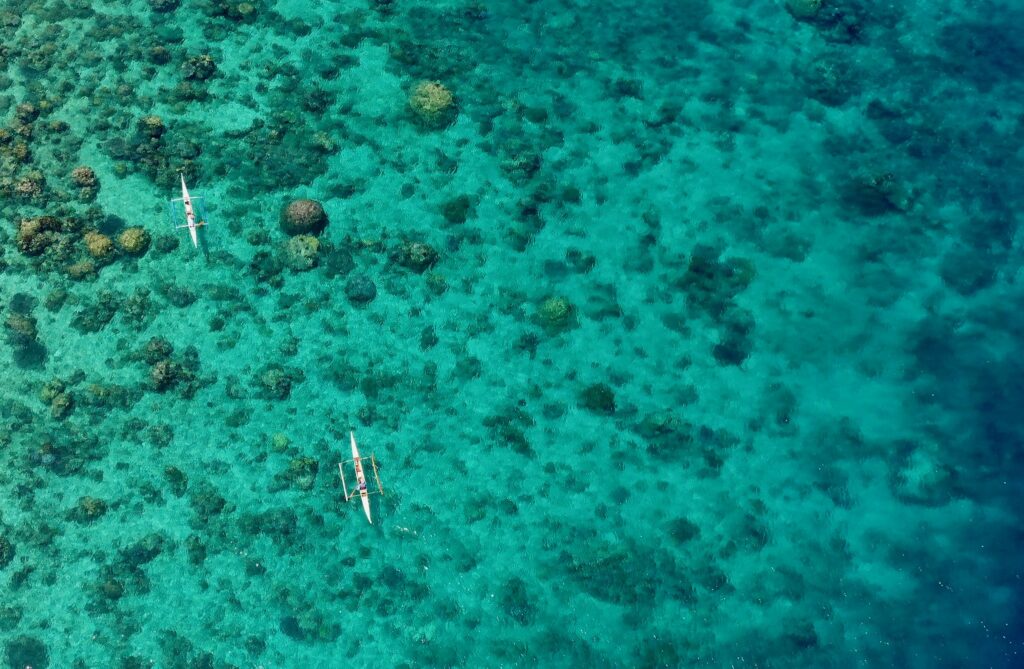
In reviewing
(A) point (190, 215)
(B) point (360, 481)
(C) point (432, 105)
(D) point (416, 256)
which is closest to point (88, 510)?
(B) point (360, 481)

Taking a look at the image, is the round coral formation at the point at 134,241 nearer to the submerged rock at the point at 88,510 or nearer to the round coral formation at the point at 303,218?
the round coral formation at the point at 303,218

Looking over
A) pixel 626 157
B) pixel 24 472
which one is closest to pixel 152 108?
pixel 24 472

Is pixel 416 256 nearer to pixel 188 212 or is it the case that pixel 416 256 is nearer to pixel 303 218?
pixel 303 218

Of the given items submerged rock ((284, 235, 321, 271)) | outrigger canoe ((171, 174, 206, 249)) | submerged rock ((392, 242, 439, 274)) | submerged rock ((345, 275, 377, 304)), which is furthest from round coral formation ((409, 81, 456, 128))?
outrigger canoe ((171, 174, 206, 249))

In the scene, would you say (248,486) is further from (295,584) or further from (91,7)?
(91,7)

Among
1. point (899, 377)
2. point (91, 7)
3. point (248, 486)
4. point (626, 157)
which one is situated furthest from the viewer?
point (91, 7)

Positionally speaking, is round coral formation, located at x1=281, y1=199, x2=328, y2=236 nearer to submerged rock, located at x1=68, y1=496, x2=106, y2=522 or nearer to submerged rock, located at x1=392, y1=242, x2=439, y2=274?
submerged rock, located at x1=392, y1=242, x2=439, y2=274
